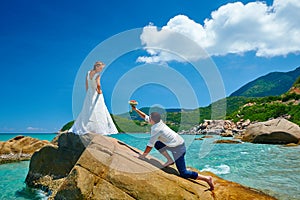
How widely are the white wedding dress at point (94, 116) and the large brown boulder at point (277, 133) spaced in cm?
2815

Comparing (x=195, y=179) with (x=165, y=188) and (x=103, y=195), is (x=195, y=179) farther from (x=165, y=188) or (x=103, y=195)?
(x=103, y=195)

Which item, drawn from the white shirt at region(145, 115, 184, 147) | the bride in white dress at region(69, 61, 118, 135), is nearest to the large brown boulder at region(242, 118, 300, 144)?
the bride in white dress at region(69, 61, 118, 135)

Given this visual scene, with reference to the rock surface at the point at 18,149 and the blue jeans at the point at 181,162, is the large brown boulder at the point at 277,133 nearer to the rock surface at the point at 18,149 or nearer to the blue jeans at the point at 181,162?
the rock surface at the point at 18,149

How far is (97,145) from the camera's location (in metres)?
7.92

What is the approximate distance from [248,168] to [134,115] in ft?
→ 35.3

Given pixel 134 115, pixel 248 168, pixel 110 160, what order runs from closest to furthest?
pixel 110 160 < pixel 134 115 < pixel 248 168

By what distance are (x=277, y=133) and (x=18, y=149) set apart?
1155 inches

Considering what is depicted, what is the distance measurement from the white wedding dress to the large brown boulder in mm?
28145

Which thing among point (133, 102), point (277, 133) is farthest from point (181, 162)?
point (277, 133)

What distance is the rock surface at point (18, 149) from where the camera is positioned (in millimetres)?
24219

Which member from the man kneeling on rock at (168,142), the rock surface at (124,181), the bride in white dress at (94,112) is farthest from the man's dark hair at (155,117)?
the bride in white dress at (94,112)

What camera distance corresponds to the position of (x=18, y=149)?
25.4 m

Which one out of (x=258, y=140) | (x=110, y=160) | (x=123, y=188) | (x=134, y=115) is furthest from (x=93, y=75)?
(x=258, y=140)

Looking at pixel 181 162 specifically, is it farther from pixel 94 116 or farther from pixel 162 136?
pixel 94 116
